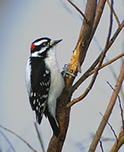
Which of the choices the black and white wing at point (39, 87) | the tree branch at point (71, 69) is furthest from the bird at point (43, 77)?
the tree branch at point (71, 69)

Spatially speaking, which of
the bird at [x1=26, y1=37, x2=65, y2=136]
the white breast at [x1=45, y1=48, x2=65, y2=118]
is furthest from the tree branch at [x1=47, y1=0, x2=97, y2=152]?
the bird at [x1=26, y1=37, x2=65, y2=136]

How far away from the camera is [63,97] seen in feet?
4.27

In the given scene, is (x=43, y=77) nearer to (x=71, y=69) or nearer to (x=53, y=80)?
(x=53, y=80)

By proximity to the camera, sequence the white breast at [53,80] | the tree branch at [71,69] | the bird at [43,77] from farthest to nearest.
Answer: the bird at [43,77] < the white breast at [53,80] < the tree branch at [71,69]

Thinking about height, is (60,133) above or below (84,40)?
below

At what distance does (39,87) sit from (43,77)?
58 millimetres

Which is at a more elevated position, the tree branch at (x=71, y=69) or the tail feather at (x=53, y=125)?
the tree branch at (x=71, y=69)

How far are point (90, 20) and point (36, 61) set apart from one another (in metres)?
0.73

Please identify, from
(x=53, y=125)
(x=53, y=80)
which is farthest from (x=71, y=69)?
(x=53, y=80)

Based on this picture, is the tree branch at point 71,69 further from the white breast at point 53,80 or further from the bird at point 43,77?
the bird at point 43,77

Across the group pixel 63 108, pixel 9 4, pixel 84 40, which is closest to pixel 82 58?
pixel 84 40

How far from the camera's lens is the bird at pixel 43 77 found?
1700 millimetres

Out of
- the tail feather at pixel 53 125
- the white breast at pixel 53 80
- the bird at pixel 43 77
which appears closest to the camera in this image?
the tail feather at pixel 53 125

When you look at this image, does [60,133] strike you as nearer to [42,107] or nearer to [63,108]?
[63,108]
